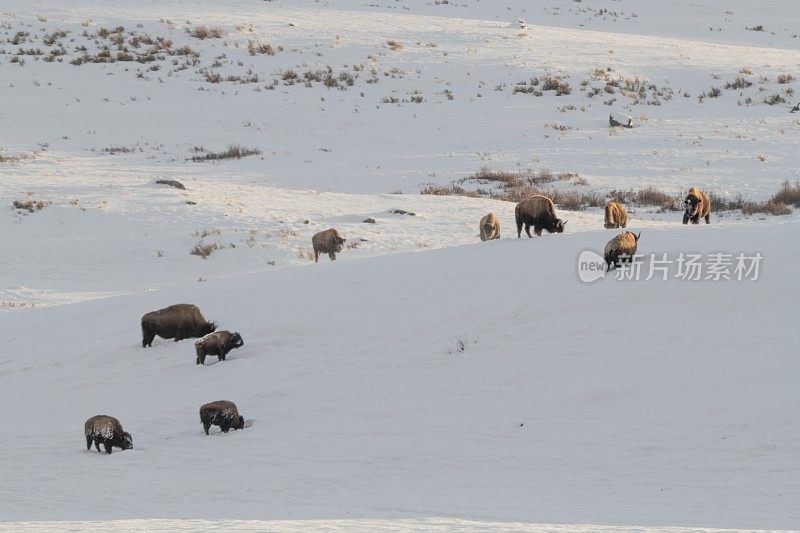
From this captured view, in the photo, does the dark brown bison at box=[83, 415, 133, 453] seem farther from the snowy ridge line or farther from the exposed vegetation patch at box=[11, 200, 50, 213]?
the exposed vegetation patch at box=[11, 200, 50, 213]

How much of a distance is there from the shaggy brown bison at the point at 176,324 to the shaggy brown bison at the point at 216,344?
103 cm

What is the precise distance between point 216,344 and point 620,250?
6659 mm

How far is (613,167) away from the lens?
3597 cm

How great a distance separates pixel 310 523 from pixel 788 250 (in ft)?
33.6

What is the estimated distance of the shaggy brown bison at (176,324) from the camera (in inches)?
691

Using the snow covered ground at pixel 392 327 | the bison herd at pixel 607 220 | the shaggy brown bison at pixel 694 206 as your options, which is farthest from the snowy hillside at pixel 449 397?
the shaggy brown bison at pixel 694 206

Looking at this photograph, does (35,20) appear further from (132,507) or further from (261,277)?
(132,507)

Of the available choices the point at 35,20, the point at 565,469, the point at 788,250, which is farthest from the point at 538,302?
the point at 35,20

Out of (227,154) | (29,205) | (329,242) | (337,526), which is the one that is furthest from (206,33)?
(337,526)

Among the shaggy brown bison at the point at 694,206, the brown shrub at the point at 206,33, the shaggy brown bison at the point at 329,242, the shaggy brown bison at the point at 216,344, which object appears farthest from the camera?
the brown shrub at the point at 206,33

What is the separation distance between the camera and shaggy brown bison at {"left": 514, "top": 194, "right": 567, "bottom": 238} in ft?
62.6

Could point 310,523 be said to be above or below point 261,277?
above

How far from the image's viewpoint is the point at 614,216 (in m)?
20.3

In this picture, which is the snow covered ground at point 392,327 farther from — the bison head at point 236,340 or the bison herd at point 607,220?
the bison herd at point 607,220
